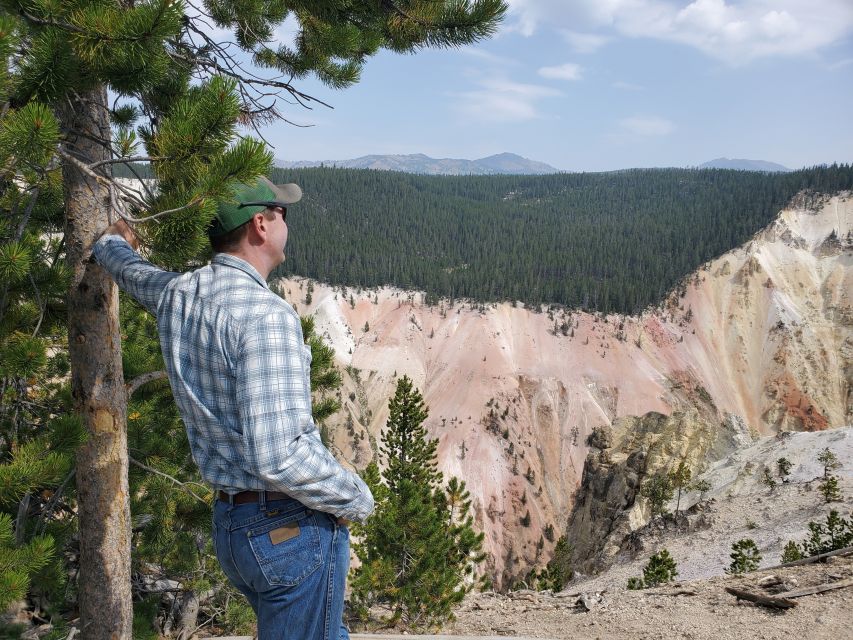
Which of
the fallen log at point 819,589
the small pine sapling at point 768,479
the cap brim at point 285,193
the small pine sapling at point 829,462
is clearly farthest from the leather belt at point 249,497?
the small pine sapling at point 768,479

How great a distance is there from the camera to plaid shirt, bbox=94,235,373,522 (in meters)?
2.19

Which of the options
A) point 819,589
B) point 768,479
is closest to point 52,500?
point 819,589

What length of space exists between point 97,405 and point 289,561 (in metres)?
2.51

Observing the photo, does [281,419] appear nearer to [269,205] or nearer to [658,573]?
[269,205]

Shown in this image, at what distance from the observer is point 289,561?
93.5 inches

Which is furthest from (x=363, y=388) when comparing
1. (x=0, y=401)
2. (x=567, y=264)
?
(x=0, y=401)

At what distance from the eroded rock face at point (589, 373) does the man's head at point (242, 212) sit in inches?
1631

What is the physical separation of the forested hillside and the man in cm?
6577

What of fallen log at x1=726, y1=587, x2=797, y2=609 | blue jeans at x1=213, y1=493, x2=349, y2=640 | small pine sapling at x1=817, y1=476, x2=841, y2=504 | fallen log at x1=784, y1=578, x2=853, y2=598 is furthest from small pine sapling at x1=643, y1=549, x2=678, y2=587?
blue jeans at x1=213, y1=493, x2=349, y2=640

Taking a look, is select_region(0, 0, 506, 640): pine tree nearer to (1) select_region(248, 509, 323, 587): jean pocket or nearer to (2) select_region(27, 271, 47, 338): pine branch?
(2) select_region(27, 271, 47, 338): pine branch

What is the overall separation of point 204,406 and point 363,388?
55381 mm

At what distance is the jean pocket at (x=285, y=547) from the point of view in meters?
2.37

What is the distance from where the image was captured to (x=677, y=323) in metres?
69.2

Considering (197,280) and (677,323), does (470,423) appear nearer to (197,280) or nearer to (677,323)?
(677,323)
